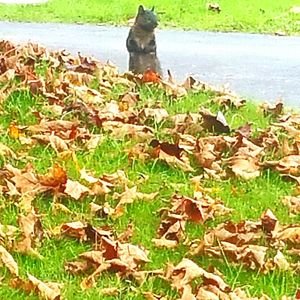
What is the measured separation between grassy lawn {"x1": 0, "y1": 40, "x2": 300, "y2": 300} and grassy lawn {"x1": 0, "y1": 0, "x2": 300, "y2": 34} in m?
6.07

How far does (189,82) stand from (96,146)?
190 cm

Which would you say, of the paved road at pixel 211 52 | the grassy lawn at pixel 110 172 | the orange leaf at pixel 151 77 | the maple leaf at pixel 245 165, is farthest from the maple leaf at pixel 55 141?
the paved road at pixel 211 52

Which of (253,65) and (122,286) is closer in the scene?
(122,286)

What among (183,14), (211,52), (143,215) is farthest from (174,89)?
(183,14)

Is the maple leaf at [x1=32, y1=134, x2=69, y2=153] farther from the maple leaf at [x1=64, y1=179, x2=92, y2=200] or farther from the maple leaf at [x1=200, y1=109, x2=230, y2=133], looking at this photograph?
the maple leaf at [x1=200, y1=109, x2=230, y2=133]

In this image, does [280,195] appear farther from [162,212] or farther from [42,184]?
[42,184]

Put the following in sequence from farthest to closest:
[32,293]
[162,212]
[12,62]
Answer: [12,62] < [162,212] < [32,293]

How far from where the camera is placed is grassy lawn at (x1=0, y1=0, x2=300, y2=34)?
12195 millimetres

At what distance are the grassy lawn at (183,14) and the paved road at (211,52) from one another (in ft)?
1.49

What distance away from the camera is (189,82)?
20.7 feet

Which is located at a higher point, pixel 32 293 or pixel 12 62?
pixel 12 62

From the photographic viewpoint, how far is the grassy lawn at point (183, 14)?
480 inches

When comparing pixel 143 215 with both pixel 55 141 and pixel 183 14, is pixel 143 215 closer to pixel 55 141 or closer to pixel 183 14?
pixel 55 141

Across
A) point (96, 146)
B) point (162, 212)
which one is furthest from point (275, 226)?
point (96, 146)
